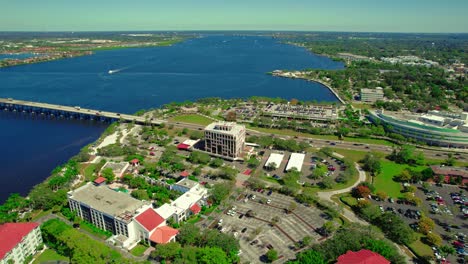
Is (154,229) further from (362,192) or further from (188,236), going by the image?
(362,192)

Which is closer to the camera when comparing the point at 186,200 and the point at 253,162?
the point at 186,200

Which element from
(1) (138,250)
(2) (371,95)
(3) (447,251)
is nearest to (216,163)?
(1) (138,250)

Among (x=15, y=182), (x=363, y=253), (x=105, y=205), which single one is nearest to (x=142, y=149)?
(x=15, y=182)

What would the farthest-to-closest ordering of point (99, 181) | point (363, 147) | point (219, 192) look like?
point (363, 147) → point (99, 181) → point (219, 192)

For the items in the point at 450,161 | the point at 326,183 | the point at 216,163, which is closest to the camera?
the point at 326,183

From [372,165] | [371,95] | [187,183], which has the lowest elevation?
[187,183]

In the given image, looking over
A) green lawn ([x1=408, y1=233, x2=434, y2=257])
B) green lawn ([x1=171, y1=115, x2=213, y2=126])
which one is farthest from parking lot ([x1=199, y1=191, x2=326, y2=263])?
green lawn ([x1=171, y1=115, x2=213, y2=126])
